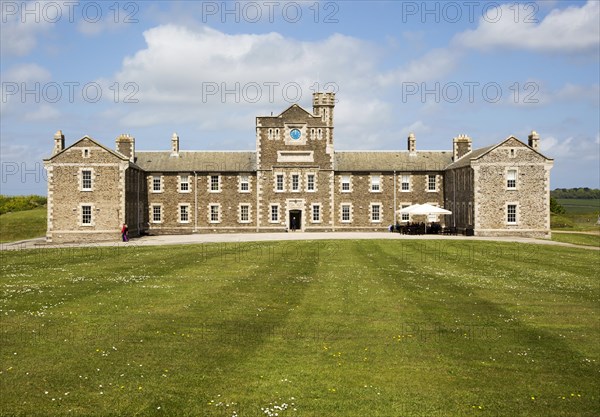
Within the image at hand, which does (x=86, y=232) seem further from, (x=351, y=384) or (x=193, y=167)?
(x=351, y=384)

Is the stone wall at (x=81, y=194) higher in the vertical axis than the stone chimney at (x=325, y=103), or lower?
lower

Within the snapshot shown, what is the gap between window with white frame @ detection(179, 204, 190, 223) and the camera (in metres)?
60.5

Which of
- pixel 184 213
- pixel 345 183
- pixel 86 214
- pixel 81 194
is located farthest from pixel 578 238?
pixel 81 194

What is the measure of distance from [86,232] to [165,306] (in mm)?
35983

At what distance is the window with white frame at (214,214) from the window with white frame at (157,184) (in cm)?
565

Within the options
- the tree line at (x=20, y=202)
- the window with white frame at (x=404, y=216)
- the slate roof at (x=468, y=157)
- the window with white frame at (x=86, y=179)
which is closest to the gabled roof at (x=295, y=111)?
the window with white frame at (x=404, y=216)

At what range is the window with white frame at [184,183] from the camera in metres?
60.5

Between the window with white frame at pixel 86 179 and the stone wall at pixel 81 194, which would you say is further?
the window with white frame at pixel 86 179

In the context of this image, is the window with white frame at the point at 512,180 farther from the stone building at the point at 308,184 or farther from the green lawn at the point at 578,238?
the green lawn at the point at 578,238

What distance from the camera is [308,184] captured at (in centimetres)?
5975

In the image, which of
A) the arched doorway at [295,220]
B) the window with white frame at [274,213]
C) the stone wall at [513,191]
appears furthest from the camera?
the arched doorway at [295,220]

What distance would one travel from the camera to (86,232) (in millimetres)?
51625

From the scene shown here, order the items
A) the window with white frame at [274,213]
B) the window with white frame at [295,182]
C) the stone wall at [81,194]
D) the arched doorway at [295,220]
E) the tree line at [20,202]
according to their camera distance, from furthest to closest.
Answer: the tree line at [20,202]
the arched doorway at [295,220]
the window with white frame at [274,213]
the window with white frame at [295,182]
the stone wall at [81,194]

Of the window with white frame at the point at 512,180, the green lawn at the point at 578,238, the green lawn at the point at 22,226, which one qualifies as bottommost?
the green lawn at the point at 578,238
